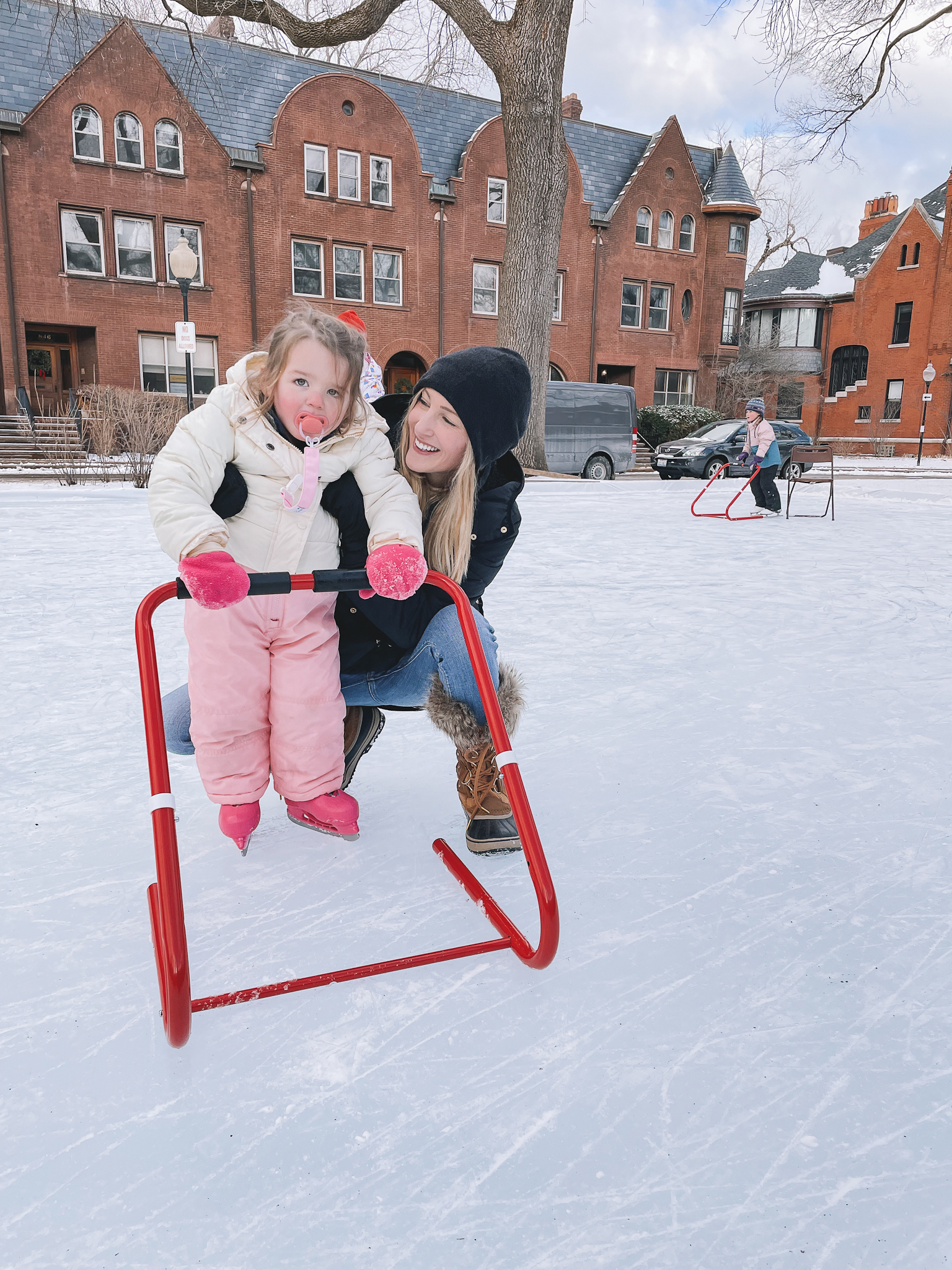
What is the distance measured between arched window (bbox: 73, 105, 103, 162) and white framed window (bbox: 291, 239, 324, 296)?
461 centimetres

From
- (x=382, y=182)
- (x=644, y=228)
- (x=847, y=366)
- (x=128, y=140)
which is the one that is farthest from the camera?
(x=847, y=366)

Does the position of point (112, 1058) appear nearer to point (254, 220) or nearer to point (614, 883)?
point (614, 883)

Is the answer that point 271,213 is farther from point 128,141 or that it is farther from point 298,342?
point 298,342

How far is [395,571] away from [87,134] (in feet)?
72.5

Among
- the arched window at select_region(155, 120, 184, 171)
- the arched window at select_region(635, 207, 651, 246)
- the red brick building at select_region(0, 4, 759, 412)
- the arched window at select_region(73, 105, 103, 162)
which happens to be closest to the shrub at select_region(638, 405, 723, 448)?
the red brick building at select_region(0, 4, 759, 412)

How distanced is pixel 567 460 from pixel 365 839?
15113 millimetres

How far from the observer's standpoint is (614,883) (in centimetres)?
188

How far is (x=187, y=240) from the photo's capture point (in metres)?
20.0

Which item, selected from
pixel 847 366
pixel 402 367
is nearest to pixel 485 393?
pixel 402 367

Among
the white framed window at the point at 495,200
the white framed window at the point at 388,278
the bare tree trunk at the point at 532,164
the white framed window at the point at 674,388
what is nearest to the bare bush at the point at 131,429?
the bare tree trunk at the point at 532,164

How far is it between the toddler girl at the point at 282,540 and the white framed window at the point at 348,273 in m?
21.8

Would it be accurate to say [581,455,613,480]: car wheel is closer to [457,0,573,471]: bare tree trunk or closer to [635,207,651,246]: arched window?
[457,0,573,471]: bare tree trunk

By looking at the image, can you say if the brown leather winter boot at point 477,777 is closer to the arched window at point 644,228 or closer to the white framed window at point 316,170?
the white framed window at point 316,170

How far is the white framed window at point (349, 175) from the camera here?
70.7ft
